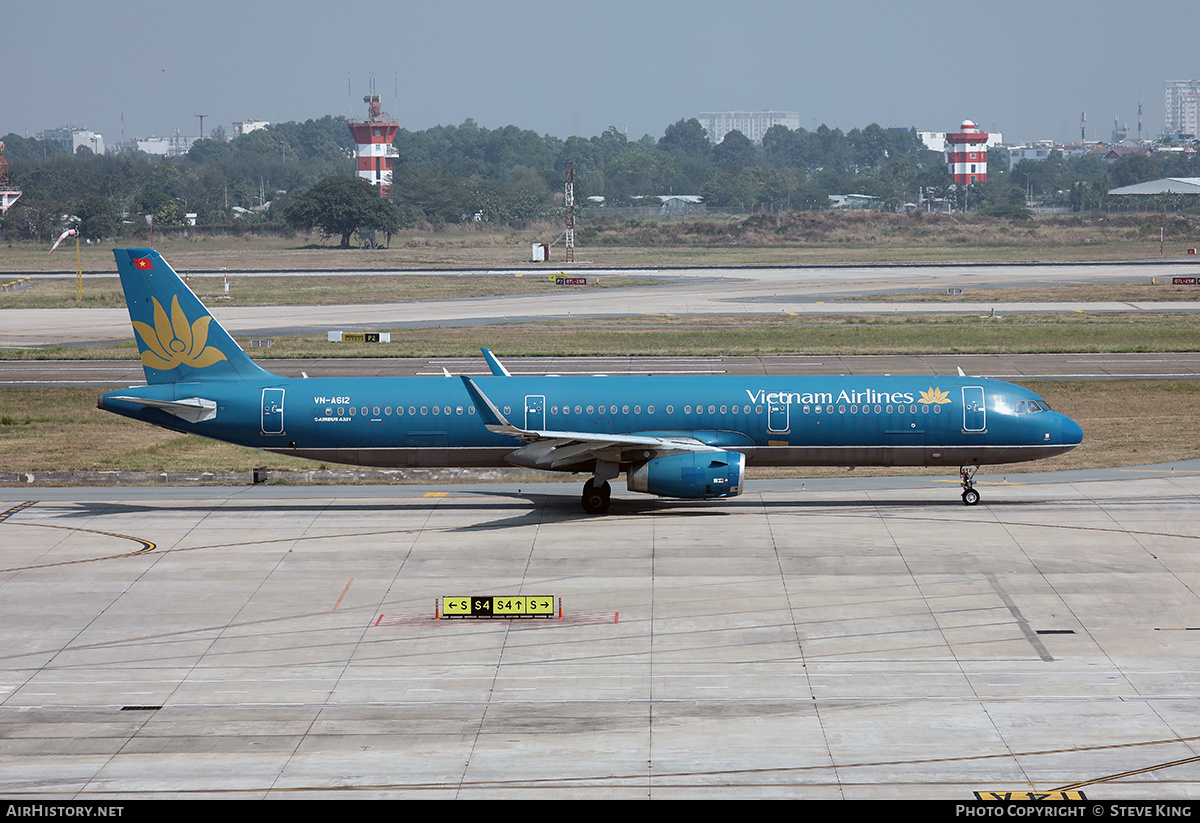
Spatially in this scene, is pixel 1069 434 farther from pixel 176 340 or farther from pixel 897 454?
pixel 176 340

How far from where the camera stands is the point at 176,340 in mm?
40469

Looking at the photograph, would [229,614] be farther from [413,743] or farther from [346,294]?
[346,294]

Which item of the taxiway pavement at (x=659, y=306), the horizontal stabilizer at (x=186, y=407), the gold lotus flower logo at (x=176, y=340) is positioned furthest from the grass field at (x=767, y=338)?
the horizontal stabilizer at (x=186, y=407)

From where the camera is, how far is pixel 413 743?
70.6 feet

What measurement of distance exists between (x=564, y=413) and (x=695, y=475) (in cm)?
562

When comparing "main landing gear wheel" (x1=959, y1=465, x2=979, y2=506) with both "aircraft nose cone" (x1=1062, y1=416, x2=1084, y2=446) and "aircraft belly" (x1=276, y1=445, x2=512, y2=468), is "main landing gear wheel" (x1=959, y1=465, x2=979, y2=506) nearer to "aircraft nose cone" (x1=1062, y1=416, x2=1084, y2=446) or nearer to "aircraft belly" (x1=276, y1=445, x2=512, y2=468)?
"aircraft nose cone" (x1=1062, y1=416, x2=1084, y2=446)

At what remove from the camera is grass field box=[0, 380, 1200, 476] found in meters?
47.7

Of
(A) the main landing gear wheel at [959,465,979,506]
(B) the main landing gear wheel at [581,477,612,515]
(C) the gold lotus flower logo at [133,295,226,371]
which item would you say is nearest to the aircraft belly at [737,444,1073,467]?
(A) the main landing gear wheel at [959,465,979,506]

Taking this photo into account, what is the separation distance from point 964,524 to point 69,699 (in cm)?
2593

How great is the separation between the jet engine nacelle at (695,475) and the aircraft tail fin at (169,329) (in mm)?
15041

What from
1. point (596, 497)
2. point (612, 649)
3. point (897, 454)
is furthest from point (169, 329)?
point (897, 454)

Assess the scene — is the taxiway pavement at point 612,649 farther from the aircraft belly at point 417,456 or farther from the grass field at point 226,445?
the grass field at point 226,445

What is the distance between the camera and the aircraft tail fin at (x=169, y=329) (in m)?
40.3

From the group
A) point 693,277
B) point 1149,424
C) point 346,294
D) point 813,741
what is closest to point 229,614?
point 813,741
